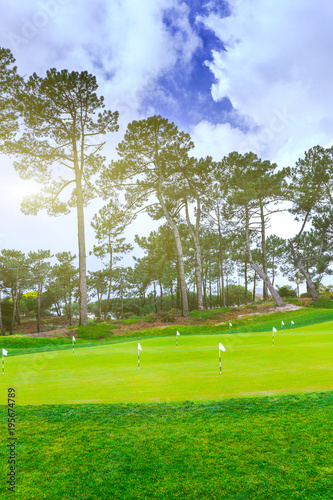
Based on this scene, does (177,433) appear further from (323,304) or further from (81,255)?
(323,304)

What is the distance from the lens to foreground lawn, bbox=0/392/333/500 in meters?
2.86

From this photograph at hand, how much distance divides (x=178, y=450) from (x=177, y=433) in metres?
0.52

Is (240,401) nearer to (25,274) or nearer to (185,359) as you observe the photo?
(185,359)

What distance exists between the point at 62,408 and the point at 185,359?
5.42 meters

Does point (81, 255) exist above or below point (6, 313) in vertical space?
above

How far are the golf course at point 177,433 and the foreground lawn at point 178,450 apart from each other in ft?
0.04

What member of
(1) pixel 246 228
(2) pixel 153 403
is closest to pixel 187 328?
(1) pixel 246 228

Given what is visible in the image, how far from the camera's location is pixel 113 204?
34062 millimetres

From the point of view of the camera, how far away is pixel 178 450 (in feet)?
11.8

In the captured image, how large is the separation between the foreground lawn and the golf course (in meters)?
0.01

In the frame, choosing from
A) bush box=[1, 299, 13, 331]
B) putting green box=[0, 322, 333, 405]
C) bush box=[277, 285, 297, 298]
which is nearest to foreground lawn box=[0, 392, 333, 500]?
putting green box=[0, 322, 333, 405]

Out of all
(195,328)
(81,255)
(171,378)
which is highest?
(81,255)

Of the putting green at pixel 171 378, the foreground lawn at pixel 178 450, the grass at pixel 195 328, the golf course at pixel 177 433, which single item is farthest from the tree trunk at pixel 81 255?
the foreground lawn at pixel 178 450

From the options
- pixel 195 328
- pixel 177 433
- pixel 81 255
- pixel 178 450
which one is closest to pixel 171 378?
pixel 177 433
